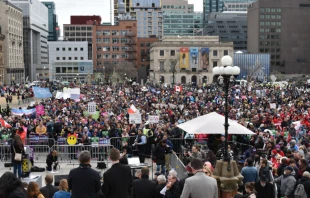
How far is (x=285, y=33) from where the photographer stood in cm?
15825

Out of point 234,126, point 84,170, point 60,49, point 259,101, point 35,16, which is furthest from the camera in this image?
point 35,16

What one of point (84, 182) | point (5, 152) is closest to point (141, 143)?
point (5, 152)

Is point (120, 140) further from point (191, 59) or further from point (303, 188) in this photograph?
point (191, 59)

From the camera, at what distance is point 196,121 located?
18.1 metres

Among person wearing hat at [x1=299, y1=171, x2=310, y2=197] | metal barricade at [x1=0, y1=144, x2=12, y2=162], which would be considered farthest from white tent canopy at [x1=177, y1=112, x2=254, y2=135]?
metal barricade at [x1=0, y1=144, x2=12, y2=162]

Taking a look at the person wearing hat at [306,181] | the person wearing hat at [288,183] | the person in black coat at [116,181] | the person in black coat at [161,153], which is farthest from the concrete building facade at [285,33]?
the person in black coat at [116,181]

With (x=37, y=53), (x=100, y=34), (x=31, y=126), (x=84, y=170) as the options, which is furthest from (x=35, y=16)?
(x=84, y=170)

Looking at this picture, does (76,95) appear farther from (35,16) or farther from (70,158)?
(35,16)

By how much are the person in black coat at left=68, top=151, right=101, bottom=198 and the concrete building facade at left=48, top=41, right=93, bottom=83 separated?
467 ft

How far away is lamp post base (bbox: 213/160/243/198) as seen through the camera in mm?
11585

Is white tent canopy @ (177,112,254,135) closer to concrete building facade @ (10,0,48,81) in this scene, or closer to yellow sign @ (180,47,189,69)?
yellow sign @ (180,47,189,69)

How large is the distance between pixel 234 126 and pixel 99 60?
132m

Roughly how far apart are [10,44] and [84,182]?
4959 inches

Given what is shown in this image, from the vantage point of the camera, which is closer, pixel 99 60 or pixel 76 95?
pixel 76 95
